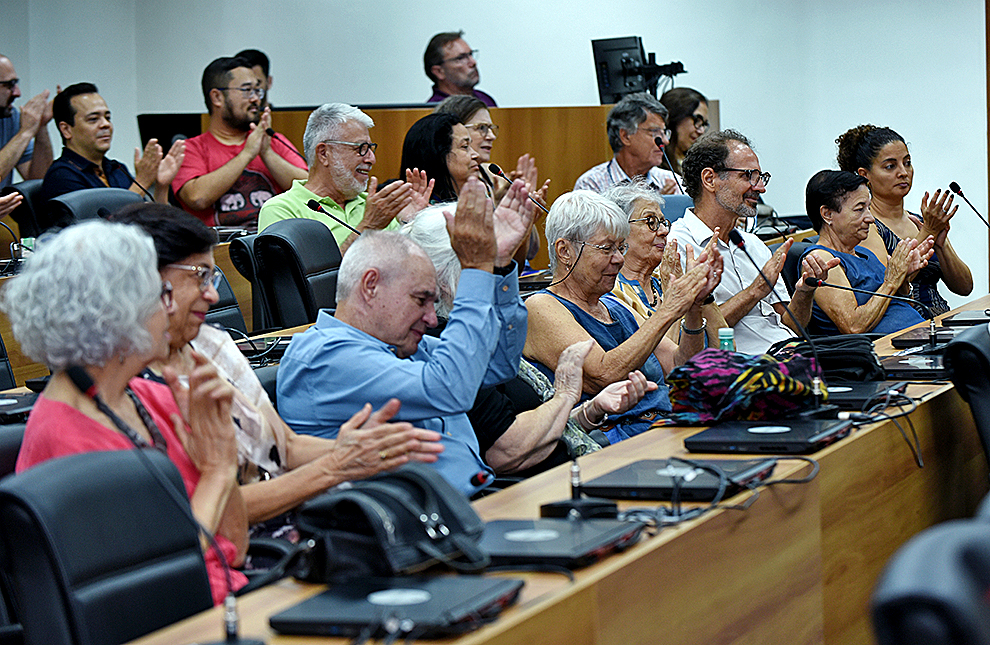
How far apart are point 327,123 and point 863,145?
6.87ft

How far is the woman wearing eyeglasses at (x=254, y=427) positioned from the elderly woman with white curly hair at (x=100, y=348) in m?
0.18

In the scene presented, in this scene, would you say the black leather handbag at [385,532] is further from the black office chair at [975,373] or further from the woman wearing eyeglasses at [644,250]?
the woman wearing eyeglasses at [644,250]

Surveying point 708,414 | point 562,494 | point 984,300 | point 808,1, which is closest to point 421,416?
point 562,494

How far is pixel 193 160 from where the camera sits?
490 cm

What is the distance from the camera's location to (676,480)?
67.1 inches

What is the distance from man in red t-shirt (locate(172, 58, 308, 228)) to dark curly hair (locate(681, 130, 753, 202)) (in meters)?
1.94

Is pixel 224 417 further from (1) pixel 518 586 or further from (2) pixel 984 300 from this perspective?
(2) pixel 984 300

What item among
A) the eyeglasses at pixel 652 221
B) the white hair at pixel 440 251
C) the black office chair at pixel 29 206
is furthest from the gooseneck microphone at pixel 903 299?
the black office chair at pixel 29 206

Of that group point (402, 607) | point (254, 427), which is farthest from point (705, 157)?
point (402, 607)

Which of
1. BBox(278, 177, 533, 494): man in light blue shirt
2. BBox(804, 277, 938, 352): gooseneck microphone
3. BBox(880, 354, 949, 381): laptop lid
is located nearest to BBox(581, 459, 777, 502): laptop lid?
BBox(278, 177, 533, 494): man in light blue shirt

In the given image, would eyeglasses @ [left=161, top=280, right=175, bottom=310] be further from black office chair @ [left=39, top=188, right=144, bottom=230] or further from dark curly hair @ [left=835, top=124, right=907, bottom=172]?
dark curly hair @ [left=835, top=124, right=907, bottom=172]

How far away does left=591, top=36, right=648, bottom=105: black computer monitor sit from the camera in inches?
256

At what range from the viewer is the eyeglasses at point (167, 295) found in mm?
1835

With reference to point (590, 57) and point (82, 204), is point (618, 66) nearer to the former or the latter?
point (590, 57)
